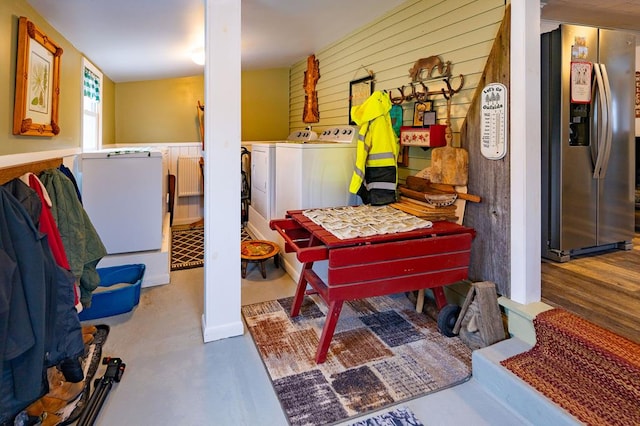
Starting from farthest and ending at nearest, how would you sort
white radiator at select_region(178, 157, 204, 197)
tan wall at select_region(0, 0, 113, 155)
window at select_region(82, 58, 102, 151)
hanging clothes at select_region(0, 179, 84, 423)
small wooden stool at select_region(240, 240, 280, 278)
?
1. white radiator at select_region(178, 157, 204, 197)
2. window at select_region(82, 58, 102, 151)
3. small wooden stool at select_region(240, 240, 280, 278)
4. tan wall at select_region(0, 0, 113, 155)
5. hanging clothes at select_region(0, 179, 84, 423)

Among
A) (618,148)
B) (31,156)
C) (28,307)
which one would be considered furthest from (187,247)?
(618,148)

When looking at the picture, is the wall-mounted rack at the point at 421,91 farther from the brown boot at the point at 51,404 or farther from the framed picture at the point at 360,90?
the brown boot at the point at 51,404

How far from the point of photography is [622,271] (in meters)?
3.06

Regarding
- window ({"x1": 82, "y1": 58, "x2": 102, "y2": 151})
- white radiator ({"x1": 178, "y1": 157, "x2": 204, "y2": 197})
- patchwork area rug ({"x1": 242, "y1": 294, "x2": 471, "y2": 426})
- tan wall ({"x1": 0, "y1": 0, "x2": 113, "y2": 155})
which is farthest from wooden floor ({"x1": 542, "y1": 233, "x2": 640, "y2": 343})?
white radiator ({"x1": 178, "y1": 157, "x2": 204, "y2": 197})

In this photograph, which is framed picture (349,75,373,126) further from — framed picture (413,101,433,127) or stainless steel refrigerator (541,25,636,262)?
stainless steel refrigerator (541,25,636,262)

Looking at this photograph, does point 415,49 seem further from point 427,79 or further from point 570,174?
point 570,174

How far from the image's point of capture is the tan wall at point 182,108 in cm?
578

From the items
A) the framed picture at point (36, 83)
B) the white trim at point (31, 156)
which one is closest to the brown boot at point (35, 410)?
the white trim at point (31, 156)

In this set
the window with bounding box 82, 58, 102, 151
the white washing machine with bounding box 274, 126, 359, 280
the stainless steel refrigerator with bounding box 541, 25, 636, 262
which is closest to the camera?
the stainless steel refrigerator with bounding box 541, 25, 636, 262

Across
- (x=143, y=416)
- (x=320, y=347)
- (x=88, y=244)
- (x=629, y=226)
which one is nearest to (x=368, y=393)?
(x=320, y=347)

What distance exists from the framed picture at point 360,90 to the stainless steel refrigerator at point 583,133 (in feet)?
5.29

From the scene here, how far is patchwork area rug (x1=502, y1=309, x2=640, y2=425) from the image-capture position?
1.65 meters

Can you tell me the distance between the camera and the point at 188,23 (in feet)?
10.5

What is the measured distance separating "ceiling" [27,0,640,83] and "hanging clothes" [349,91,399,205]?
1.11 m
